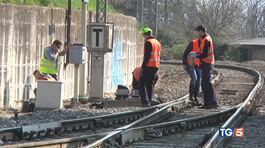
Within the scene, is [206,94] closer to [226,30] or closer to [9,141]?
[9,141]

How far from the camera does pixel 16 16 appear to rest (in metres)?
16.6

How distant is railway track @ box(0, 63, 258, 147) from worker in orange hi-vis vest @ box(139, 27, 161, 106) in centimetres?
71

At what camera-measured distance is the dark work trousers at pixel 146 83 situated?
1653 centimetres

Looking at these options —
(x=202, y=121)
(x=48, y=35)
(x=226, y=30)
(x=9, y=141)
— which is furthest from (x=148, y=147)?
(x=226, y=30)

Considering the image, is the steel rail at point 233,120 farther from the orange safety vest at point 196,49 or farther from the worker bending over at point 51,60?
the worker bending over at point 51,60

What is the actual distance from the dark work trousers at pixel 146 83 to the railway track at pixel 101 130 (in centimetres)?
67

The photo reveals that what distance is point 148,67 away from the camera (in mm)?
16656

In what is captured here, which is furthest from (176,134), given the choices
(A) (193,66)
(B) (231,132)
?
(A) (193,66)

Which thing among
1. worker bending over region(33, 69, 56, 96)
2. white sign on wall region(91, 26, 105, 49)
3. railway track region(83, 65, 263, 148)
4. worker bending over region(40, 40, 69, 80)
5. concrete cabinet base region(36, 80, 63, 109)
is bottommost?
railway track region(83, 65, 263, 148)

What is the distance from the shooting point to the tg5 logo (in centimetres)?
1020

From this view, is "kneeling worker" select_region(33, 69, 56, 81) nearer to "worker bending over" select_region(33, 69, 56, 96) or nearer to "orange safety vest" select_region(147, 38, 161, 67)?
Result: "worker bending over" select_region(33, 69, 56, 96)

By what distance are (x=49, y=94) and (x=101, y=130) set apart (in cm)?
325

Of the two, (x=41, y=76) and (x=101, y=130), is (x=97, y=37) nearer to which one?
(x=41, y=76)

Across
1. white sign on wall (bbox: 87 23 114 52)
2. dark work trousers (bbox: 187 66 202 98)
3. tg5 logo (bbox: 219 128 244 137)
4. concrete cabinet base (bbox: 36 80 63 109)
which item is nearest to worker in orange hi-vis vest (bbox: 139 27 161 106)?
dark work trousers (bbox: 187 66 202 98)
